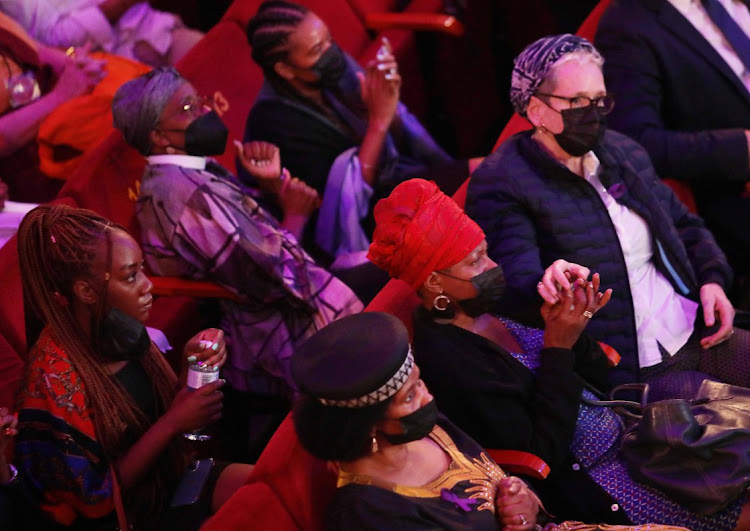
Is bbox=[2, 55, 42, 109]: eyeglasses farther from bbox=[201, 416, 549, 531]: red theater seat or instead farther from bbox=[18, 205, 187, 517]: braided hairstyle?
bbox=[201, 416, 549, 531]: red theater seat

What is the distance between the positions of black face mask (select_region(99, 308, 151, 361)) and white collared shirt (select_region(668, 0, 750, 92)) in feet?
6.50

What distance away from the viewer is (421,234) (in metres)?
1.94

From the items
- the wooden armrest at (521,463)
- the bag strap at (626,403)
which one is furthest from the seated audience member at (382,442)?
the bag strap at (626,403)

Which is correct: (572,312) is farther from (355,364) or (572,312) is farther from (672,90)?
(672,90)

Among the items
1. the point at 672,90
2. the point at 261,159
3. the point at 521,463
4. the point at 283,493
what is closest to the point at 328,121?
the point at 261,159

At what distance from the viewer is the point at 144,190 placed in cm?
262

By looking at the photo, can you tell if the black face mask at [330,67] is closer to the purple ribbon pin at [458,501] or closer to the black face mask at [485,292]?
the black face mask at [485,292]

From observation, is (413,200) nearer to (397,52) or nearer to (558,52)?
(558,52)

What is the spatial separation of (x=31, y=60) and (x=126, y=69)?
37 centimetres

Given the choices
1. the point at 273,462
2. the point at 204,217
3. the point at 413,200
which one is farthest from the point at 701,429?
the point at 204,217

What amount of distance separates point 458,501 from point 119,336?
2.62 ft

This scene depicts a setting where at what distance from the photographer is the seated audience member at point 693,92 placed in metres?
2.81

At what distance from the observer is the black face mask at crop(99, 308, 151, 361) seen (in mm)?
1923

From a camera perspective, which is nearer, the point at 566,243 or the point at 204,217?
the point at 566,243
